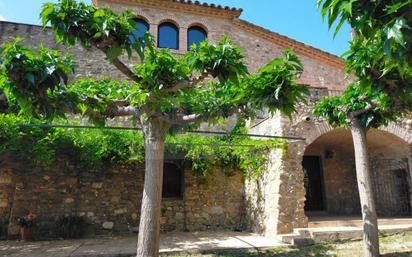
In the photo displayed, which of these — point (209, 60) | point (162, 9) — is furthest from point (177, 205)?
point (162, 9)

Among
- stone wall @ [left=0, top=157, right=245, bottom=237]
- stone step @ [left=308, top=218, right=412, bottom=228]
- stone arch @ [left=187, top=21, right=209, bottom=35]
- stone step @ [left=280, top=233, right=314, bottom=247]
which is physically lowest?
stone step @ [left=280, top=233, right=314, bottom=247]

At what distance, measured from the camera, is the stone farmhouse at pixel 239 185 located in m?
6.54

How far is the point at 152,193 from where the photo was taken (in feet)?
12.5

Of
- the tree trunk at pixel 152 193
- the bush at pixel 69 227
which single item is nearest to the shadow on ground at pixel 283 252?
the tree trunk at pixel 152 193

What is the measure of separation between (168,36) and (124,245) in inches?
311

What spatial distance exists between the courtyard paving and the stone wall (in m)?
0.62

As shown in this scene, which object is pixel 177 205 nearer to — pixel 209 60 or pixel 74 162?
pixel 74 162

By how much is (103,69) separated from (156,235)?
796 cm

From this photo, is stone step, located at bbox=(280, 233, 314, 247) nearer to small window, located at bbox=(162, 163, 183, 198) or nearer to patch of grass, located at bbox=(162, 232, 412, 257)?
patch of grass, located at bbox=(162, 232, 412, 257)

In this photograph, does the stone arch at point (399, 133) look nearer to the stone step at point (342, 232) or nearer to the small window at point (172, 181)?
the stone step at point (342, 232)

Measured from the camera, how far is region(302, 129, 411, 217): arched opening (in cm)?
803

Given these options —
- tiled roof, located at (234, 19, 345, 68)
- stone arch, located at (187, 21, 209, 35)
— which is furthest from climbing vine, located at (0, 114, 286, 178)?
tiled roof, located at (234, 19, 345, 68)

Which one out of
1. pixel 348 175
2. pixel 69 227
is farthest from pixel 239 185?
pixel 69 227

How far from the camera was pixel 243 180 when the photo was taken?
8.16 meters
